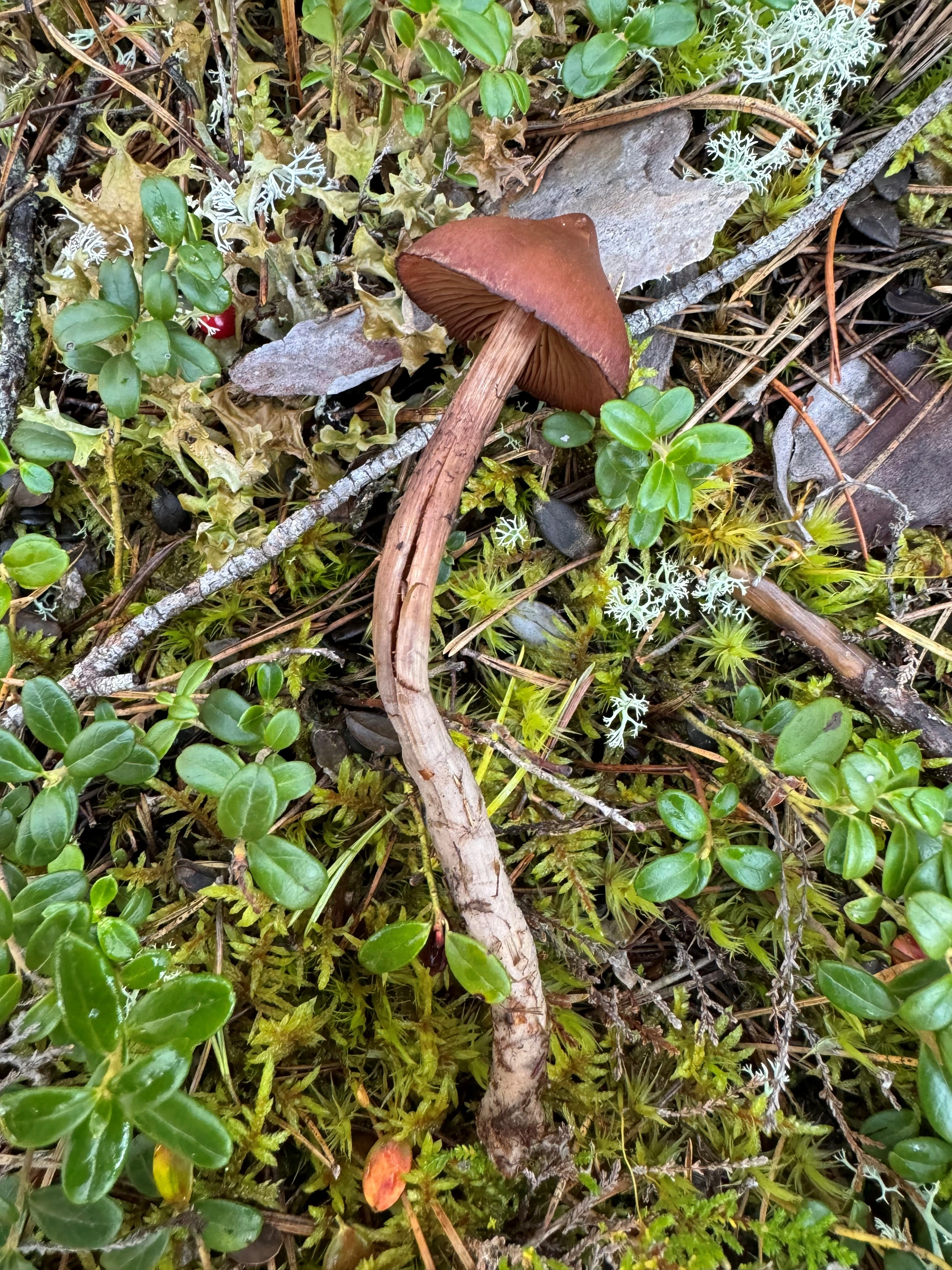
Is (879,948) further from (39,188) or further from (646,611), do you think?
(39,188)

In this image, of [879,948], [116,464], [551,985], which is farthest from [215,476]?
[879,948]

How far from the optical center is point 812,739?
2.05m

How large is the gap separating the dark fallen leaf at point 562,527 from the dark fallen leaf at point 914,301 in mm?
1324

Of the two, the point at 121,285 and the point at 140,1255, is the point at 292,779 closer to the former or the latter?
the point at 140,1255

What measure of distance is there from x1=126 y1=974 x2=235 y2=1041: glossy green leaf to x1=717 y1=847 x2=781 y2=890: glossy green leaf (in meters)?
1.34

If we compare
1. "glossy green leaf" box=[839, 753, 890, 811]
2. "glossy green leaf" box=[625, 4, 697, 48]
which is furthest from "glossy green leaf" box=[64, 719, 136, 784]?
"glossy green leaf" box=[625, 4, 697, 48]

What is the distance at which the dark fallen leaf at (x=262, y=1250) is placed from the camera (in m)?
1.97

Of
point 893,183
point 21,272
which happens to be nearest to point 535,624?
point 893,183

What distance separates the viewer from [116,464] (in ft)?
8.03

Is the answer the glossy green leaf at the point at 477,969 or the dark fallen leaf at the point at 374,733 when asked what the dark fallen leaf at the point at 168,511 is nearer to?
the dark fallen leaf at the point at 374,733

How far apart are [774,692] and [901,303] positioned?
1415mm

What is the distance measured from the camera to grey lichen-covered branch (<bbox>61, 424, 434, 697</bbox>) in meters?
2.27

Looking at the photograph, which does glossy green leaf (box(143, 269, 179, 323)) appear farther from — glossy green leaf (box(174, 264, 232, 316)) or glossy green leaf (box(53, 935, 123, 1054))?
glossy green leaf (box(53, 935, 123, 1054))

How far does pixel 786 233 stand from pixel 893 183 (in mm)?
444
